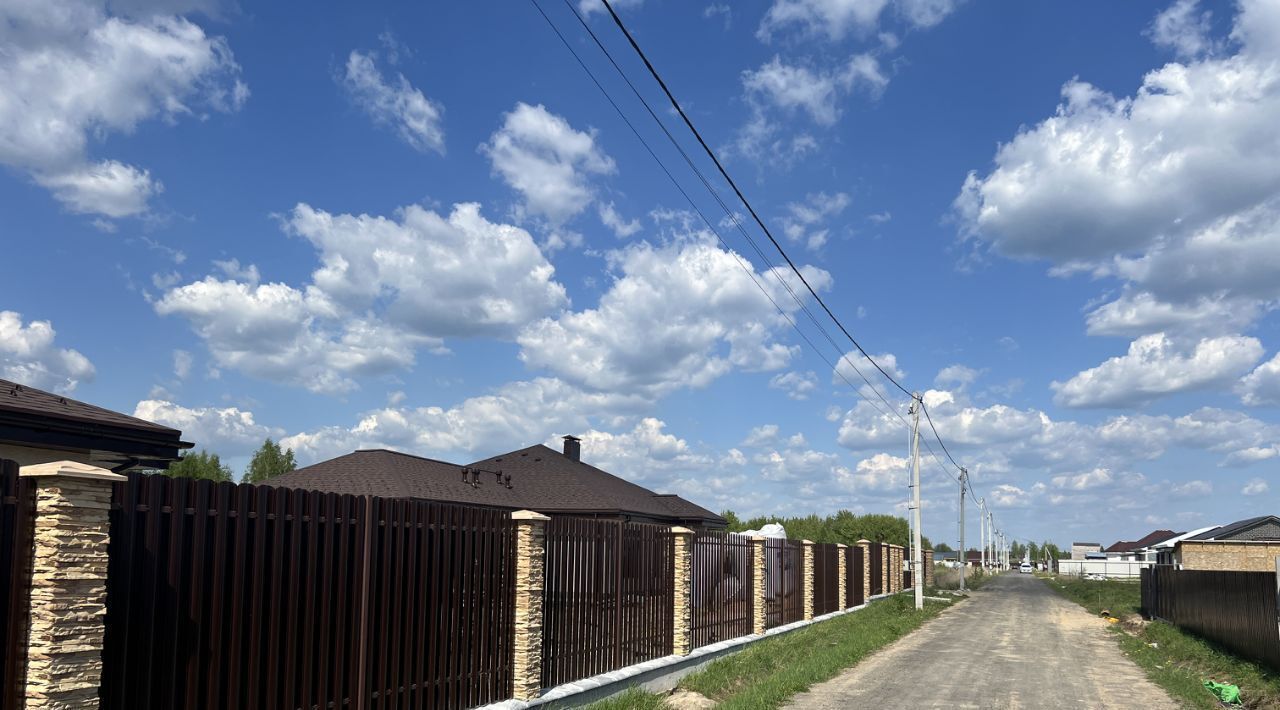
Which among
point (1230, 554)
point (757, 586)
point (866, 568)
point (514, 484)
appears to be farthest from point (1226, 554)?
point (514, 484)

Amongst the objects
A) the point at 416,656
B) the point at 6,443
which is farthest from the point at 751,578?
the point at 6,443

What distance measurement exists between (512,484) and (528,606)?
70.6 ft

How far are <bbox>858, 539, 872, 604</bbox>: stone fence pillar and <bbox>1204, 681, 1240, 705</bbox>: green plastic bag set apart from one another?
18171 mm

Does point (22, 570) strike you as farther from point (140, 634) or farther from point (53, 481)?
point (140, 634)

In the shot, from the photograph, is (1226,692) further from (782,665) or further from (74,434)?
(74,434)

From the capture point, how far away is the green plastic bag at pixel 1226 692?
13.4 metres

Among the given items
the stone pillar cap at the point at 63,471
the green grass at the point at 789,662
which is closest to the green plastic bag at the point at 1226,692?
the green grass at the point at 789,662

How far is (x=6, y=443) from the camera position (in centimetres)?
1020

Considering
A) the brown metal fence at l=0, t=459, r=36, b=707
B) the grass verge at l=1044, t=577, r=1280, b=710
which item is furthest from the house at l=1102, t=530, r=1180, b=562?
the brown metal fence at l=0, t=459, r=36, b=707

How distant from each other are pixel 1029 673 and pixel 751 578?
18.0 feet

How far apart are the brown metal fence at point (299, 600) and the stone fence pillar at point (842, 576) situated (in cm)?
2001

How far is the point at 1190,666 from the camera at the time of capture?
1741 centimetres

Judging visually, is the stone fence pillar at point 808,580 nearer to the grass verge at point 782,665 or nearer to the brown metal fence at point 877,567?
the grass verge at point 782,665

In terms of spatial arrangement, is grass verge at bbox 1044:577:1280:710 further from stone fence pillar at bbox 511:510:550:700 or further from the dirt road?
stone fence pillar at bbox 511:510:550:700
